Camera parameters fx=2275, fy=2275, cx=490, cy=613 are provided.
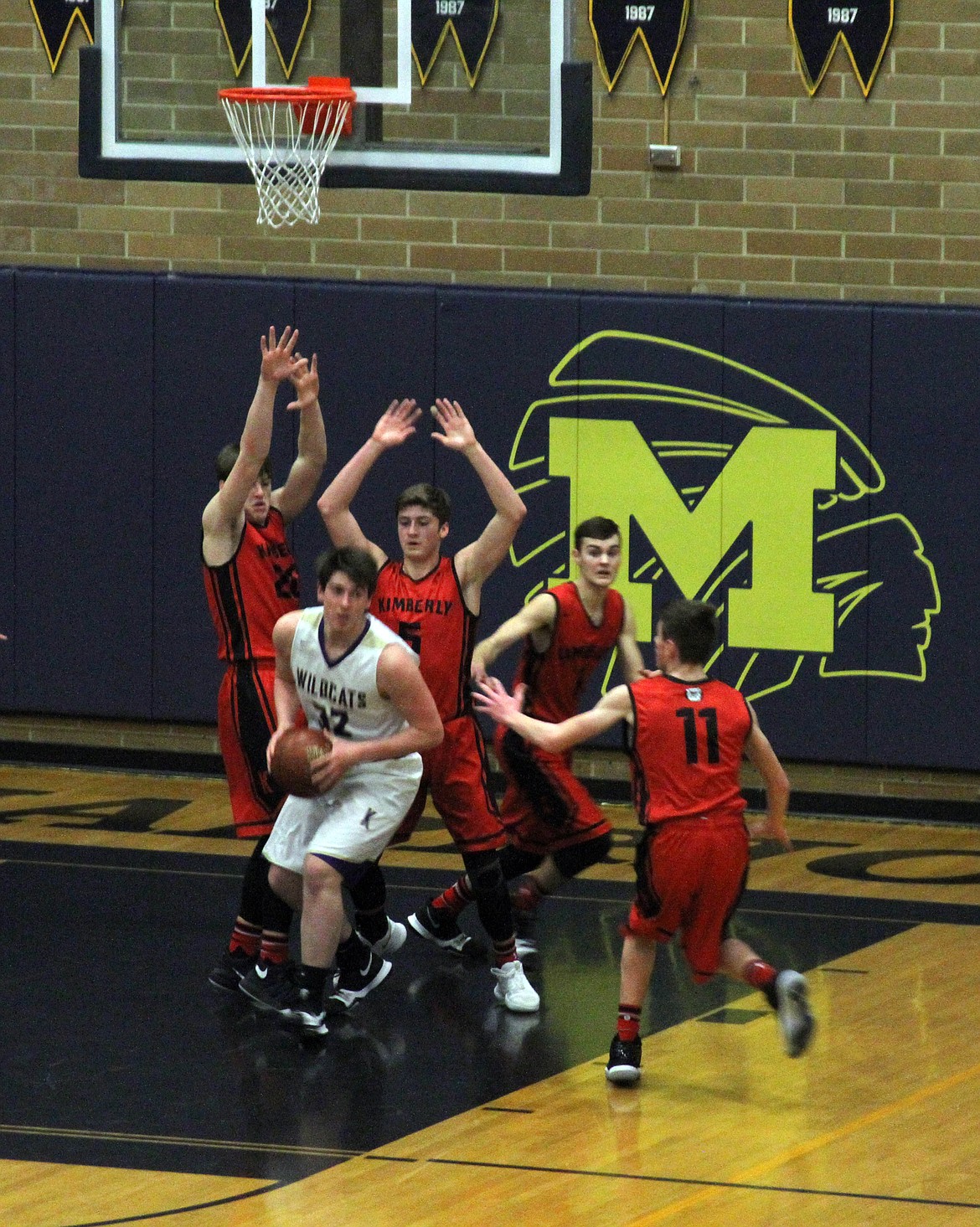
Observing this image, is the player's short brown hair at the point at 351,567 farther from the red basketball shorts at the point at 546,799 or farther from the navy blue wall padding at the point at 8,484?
the navy blue wall padding at the point at 8,484

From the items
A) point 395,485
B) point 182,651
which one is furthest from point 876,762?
point 182,651

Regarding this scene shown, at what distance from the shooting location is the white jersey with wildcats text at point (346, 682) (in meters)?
7.23

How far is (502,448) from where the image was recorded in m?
11.8

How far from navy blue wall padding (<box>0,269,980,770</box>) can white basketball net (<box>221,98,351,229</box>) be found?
1.66m

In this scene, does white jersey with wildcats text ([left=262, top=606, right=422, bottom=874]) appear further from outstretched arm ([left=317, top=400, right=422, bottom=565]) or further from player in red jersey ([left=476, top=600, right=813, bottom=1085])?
outstretched arm ([left=317, top=400, right=422, bottom=565])

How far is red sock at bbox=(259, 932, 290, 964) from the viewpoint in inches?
305

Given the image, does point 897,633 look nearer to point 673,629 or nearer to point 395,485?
point 395,485

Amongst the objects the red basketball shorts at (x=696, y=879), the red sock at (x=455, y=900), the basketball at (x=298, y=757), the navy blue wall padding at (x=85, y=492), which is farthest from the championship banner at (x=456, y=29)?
the red basketball shorts at (x=696, y=879)

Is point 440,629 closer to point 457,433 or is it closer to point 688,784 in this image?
point 457,433

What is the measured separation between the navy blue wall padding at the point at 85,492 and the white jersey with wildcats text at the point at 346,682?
5.06 m

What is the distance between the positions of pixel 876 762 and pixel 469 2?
421 cm

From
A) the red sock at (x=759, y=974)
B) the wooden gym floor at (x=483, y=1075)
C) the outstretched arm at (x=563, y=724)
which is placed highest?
the outstretched arm at (x=563, y=724)

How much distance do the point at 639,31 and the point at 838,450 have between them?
2341mm

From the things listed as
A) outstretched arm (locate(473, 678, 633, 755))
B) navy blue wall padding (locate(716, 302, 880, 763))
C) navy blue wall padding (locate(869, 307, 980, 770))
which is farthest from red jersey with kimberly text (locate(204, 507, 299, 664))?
navy blue wall padding (locate(869, 307, 980, 770))
